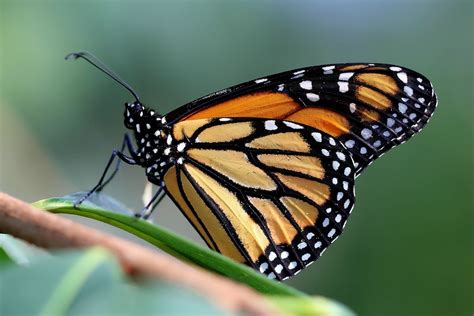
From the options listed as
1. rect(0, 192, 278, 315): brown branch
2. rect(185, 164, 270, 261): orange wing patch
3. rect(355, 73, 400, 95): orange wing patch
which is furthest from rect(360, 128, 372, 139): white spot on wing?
rect(0, 192, 278, 315): brown branch

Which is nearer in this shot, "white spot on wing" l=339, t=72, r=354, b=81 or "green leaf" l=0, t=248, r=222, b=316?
"green leaf" l=0, t=248, r=222, b=316

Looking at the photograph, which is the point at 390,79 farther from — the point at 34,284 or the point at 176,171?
the point at 34,284

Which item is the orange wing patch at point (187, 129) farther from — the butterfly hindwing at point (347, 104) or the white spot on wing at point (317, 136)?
the white spot on wing at point (317, 136)

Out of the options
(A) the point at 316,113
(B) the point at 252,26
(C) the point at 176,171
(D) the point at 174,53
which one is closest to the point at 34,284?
(C) the point at 176,171

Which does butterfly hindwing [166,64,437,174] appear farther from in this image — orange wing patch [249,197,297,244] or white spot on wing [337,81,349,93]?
orange wing patch [249,197,297,244]

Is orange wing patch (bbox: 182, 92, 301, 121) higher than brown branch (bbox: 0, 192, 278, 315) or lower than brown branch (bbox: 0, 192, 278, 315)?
higher

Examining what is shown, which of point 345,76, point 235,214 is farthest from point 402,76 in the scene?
point 235,214

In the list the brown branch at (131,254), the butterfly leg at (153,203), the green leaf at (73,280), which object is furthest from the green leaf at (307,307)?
the butterfly leg at (153,203)
